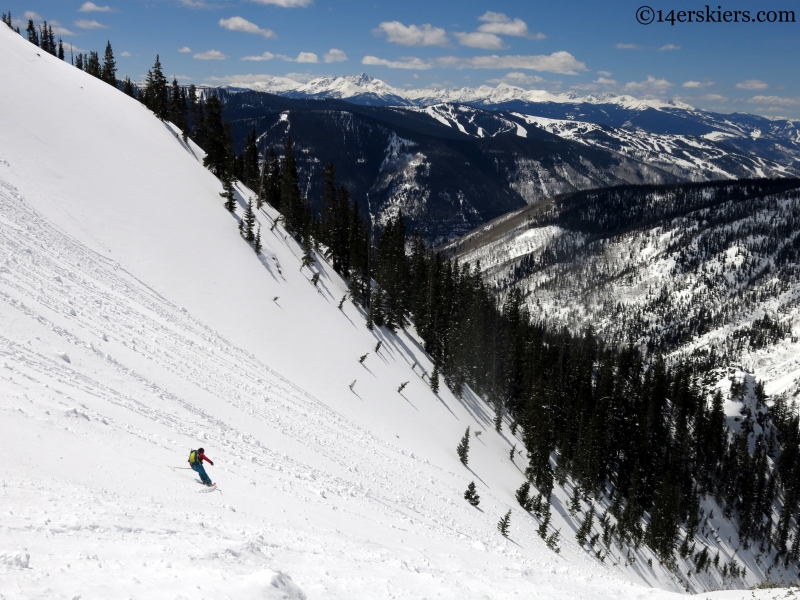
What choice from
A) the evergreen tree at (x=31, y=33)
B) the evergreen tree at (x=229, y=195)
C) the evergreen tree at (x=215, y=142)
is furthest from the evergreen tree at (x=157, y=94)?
the evergreen tree at (x=31, y=33)

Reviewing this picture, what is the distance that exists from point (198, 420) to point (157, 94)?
6195cm

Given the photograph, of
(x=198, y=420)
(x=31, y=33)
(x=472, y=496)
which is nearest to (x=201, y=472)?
(x=198, y=420)

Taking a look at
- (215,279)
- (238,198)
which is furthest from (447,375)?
(238,198)

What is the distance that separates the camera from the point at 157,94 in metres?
63.8

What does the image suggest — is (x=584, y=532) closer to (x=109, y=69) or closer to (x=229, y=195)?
(x=229, y=195)

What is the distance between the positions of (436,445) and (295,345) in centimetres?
1383

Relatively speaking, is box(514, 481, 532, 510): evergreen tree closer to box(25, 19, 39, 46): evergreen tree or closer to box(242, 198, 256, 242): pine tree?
box(242, 198, 256, 242): pine tree

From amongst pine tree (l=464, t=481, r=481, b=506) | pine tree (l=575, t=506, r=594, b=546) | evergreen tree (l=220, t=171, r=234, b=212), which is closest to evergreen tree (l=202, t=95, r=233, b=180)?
evergreen tree (l=220, t=171, r=234, b=212)

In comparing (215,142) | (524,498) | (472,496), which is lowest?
(524,498)

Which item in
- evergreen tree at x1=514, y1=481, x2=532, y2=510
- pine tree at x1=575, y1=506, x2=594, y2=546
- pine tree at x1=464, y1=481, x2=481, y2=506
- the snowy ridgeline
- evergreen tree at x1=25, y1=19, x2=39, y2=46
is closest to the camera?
the snowy ridgeline

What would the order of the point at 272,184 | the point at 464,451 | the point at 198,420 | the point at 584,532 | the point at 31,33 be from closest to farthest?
the point at 198,420 → the point at 464,451 → the point at 584,532 → the point at 272,184 → the point at 31,33

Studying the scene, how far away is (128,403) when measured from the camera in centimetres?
1617

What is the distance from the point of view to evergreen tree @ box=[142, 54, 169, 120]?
208ft

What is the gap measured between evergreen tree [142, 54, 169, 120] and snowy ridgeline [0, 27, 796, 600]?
32.7ft
